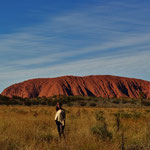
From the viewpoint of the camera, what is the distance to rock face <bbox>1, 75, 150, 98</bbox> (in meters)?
108

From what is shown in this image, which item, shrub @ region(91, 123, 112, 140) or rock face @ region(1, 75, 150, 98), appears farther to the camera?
rock face @ region(1, 75, 150, 98)

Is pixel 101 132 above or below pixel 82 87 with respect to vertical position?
below

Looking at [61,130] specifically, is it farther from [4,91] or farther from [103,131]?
[4,91]

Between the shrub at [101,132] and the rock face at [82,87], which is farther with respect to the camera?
the rock face at [82,87]

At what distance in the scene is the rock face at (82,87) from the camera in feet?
355

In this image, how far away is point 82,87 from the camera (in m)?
110

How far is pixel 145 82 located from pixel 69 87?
38686mm

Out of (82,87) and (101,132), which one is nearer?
(101,132)

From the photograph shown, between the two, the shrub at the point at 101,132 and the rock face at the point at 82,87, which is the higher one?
the rock face at the point at 82,87

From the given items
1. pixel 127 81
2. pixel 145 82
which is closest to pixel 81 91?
pixel 127 81

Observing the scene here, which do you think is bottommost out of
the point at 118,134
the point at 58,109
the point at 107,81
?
the point at 118,134

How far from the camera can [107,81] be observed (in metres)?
118

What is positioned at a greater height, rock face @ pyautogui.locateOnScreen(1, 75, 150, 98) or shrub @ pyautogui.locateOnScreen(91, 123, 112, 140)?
rock face @ pyautogui.locateOnScreen(1, 75, 150, 98)

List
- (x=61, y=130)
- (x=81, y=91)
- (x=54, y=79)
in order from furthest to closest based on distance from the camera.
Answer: (x=54, y=79)
(x=81, y=91)
(x=61, y=130)
